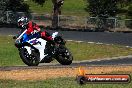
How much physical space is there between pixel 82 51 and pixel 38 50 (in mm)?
12349

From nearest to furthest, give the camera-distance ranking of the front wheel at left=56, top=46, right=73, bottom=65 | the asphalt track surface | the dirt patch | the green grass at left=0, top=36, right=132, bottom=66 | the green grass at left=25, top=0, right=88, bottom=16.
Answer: the dirt patch, the front wheel at left=56, top=46, right=73, bottom=65, the green grass at left=0, top=36, right=132, bottom=66, the asphalt track surface, the green grass at left=25, top=0, right=88, bottom=16

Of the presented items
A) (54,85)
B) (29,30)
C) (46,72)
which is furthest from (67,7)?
(54,85)

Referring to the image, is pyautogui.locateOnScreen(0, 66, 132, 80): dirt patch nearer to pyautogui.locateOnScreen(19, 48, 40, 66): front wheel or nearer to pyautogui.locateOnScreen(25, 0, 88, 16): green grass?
pyautogui.locateOnScreen(19, 48, 40, 66): front wheel

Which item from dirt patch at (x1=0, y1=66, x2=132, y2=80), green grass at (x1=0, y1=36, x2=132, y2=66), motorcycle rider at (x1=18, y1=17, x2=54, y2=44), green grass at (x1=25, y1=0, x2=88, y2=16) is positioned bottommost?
green grass at (x1=25, y1=0, x2=88, y2=16)

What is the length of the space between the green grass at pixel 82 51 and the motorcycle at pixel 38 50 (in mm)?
6711

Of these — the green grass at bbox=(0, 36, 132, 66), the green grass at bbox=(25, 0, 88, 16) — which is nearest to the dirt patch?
the green grass at bbox=(0, 36, 132, 66)

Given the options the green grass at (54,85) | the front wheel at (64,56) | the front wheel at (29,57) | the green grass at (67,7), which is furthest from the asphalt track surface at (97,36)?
the green grass at (54,85)

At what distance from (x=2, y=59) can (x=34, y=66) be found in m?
8.23

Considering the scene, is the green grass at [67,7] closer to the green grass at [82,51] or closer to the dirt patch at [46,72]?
the green grass at [82,51]

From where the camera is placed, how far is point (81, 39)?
3588cm

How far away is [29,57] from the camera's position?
16312 millimetres

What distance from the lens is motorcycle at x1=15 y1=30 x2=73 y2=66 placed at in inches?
632

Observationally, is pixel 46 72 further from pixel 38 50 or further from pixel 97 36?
pixel 97 36

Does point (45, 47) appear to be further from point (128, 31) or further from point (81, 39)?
point (128, 31)
